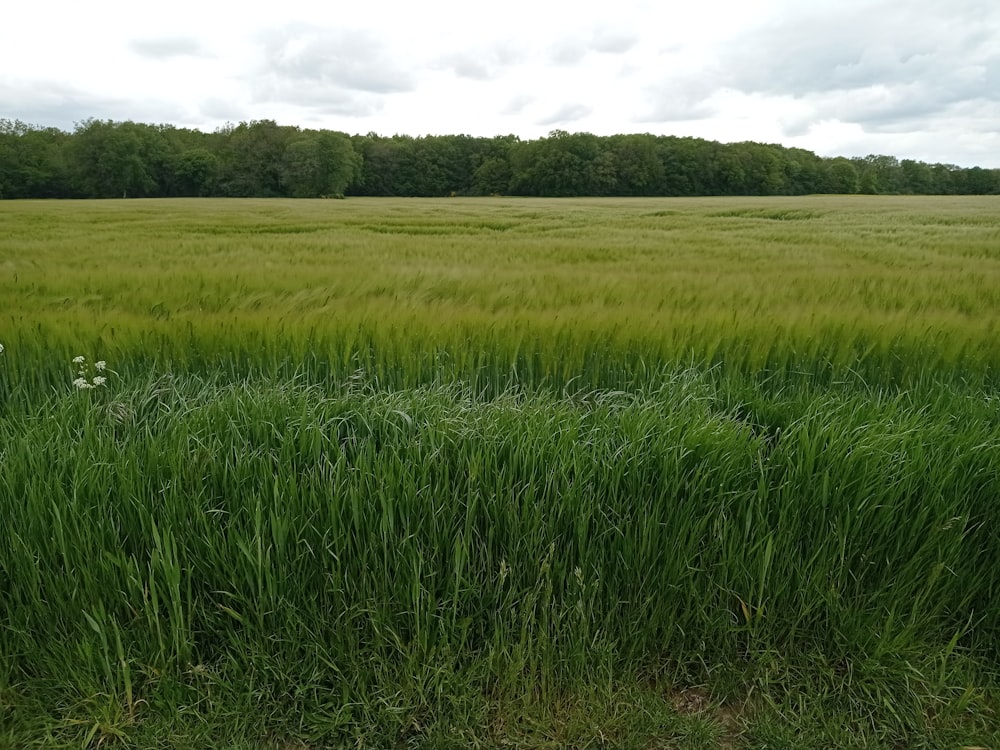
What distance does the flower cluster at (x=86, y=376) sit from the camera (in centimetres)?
210

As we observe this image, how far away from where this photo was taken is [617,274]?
4641 millimetres

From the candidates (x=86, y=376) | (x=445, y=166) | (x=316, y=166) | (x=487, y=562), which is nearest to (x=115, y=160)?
(x=316, y=166)

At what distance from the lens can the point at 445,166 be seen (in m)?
72.8

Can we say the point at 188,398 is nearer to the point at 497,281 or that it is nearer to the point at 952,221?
the point at 497,281

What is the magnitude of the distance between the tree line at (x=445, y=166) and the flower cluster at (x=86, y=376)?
179 ft

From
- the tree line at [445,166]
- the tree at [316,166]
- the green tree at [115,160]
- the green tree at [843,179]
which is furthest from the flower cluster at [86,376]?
the green tree at [843,179]

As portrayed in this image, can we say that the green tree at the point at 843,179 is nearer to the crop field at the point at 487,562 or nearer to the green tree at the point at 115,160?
the green tree at the point at 115,160

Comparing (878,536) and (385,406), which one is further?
(385,406)

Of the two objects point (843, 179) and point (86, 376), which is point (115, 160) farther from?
point (843, 179)

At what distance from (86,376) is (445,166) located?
75.1 meters

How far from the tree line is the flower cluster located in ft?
179

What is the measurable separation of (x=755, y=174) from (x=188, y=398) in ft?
235

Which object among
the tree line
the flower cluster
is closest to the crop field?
the flower cluster

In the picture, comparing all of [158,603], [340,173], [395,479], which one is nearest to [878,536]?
[395,479]
